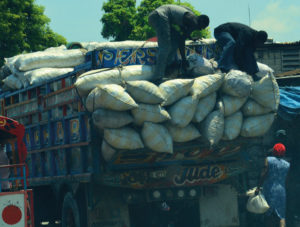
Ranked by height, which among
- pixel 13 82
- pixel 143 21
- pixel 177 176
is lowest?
pixel 177 176

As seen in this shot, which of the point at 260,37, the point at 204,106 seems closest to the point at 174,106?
the point at 204,106

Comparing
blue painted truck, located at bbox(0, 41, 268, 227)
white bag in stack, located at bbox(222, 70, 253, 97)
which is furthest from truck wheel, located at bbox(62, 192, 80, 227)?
white bag in stack, located at bbox(222, 70, 253, 97)

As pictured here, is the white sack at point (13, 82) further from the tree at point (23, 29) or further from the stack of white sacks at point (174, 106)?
the tree at point (23, 29)

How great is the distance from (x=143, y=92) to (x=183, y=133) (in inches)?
30.1

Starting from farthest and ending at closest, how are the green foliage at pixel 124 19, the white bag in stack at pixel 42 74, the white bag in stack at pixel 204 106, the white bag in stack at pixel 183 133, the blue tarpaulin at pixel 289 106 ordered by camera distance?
1. the green foliage at pixel 124 19
2. the blue tarpaulin at pixel 289 106
3. the white bag in stack at pixel 42 74
4. the white bag in stack at pixel 204 106
5. the white bag in stack at pixel 183 133

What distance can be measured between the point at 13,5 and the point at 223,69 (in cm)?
2226

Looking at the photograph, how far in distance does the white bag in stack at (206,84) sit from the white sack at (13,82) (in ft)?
12.0

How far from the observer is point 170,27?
28.4 ft

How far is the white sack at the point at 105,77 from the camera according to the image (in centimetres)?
791

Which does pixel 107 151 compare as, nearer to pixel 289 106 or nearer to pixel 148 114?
pixel 148 114

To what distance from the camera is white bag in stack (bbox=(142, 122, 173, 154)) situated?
771cm

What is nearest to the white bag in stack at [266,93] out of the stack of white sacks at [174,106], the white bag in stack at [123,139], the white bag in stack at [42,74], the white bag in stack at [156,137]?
the stack of white sacks at [174,106]

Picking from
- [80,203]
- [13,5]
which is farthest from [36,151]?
[13,5]

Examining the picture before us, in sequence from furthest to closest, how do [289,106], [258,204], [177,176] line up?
[289,106] → [258,204] → [177,176]
